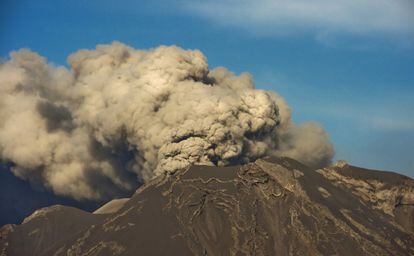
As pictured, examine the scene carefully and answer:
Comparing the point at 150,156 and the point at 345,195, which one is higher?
the point at 150,156

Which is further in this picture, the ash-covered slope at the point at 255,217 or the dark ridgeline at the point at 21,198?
the dark ridgeline at the point at 21,198

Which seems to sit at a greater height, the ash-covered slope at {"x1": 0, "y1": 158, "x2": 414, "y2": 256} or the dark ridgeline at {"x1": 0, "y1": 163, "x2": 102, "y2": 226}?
the dark ridgeline at {"x1": 0, "y1": 163, "x2": 102, "y2": 226}

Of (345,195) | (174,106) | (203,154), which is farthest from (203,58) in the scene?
(345,195)

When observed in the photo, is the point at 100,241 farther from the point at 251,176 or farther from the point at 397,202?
the point at 397,202

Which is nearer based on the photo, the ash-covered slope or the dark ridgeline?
the ash-covered slope

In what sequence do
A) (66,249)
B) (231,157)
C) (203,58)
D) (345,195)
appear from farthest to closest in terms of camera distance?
(203,58), (231,157), (345,195), (66,249)

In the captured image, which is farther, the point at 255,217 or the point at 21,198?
the point at 21,198

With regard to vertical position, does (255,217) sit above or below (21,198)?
below

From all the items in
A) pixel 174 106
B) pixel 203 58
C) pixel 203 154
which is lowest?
pixel 203 154
